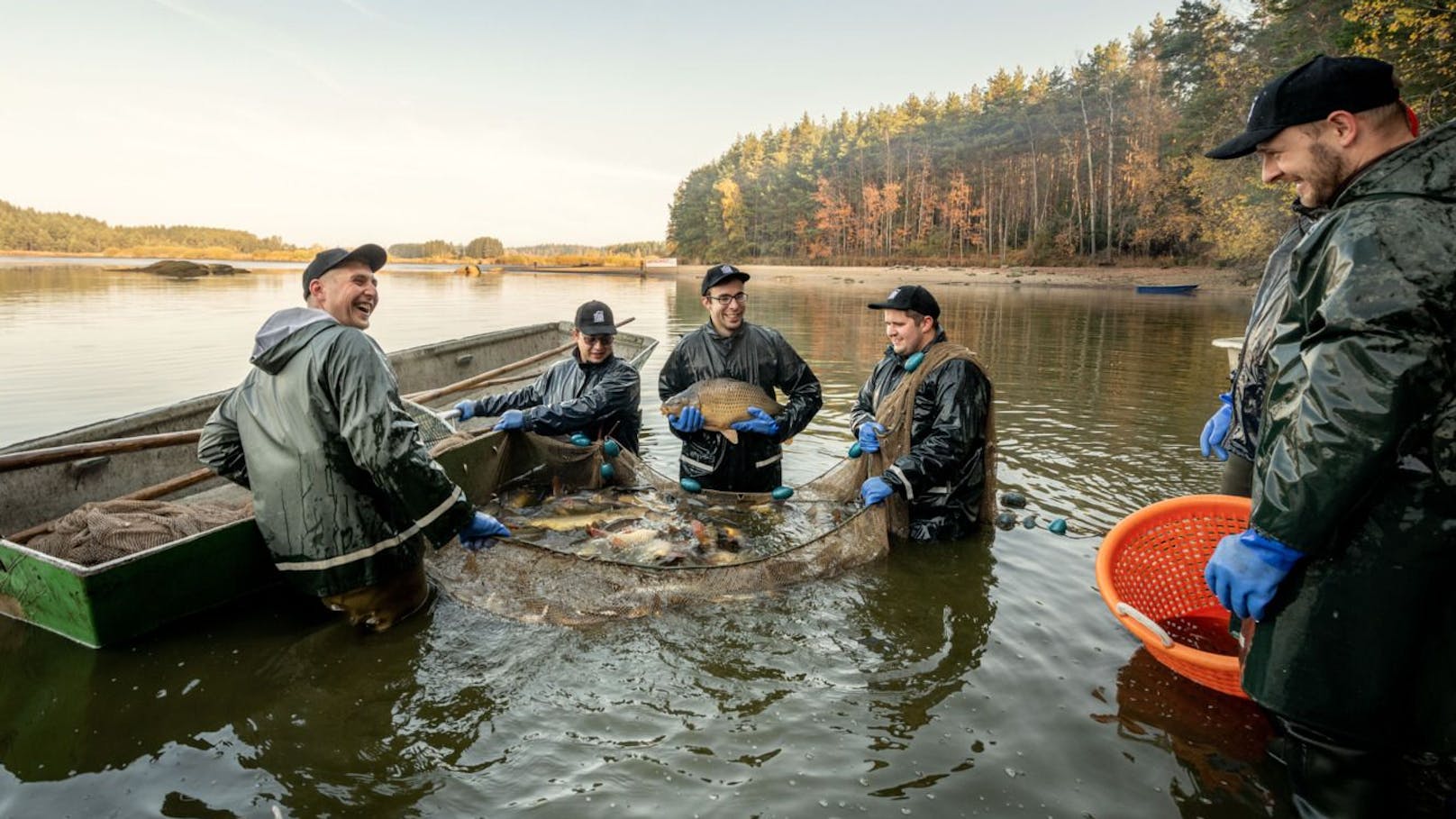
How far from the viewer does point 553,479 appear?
722cm

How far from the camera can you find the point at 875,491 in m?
5.46

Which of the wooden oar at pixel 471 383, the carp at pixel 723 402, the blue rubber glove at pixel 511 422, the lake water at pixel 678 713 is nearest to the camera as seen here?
the lake water at pixel 678 713

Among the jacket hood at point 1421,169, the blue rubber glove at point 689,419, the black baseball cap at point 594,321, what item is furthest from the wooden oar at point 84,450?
the jacket hood at point 1421,169

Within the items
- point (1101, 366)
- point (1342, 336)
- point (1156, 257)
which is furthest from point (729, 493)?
point (1156, 257)

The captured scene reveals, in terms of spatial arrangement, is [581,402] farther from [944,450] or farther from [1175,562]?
[1175,562]

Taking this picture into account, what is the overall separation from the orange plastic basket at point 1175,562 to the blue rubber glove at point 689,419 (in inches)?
130

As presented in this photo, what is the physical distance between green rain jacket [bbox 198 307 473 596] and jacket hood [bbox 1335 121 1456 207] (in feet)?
13.6

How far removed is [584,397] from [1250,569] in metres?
5.63

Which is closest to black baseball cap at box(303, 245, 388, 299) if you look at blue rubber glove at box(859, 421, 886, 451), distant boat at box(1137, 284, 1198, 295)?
blue rubber glove at box(859, 421, 886, 451)

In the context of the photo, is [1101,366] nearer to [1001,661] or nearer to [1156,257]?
[1001,661]

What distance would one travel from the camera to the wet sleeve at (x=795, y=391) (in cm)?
675

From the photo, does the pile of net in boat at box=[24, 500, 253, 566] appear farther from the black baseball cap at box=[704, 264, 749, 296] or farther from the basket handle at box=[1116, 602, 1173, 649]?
the basket handle at box=[1116, 602, 1173, 649]

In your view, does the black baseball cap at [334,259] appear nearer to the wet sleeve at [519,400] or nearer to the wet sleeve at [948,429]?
the wet sleeve at [519,400]

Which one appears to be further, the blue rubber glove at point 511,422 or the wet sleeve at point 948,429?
the blue rubber glove at point 511,422
